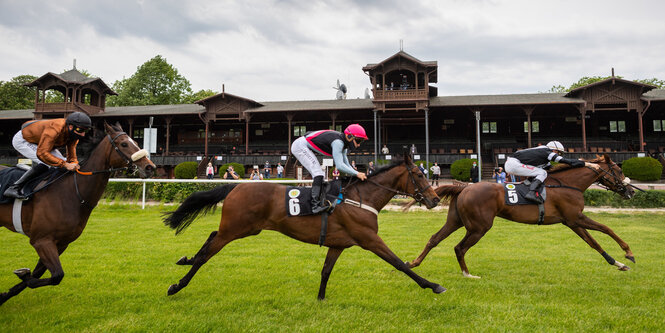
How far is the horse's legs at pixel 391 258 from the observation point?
417cm

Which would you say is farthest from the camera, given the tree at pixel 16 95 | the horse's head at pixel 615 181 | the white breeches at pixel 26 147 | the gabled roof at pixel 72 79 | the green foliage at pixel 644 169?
the tree at pixel 16 95

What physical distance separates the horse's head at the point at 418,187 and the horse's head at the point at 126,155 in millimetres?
3193

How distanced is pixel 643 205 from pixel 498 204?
12813 mm

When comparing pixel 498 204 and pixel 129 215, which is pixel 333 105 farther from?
pixel 498 204

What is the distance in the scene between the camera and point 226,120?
3400cm

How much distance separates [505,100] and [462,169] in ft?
27.3

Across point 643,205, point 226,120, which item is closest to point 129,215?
point 643,205

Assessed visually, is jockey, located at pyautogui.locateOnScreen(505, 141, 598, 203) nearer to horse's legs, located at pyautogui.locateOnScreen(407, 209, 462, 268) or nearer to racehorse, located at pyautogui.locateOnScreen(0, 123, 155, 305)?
horse's legs, located at pyautogui.locateOnScreen(407, 209, 462, 268)

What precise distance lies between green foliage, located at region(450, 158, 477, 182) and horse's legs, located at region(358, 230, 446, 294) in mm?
21246

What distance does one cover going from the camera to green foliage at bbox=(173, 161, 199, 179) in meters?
28.2

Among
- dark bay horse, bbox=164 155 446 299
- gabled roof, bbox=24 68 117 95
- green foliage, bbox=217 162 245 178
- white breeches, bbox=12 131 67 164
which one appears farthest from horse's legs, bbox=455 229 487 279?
gabled roof, bbox=24 68 117 95

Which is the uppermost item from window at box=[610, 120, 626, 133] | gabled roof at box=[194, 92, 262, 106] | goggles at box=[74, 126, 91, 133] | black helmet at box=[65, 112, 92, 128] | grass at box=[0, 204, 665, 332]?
gabled roof at box=[194, 92, 262, 106]

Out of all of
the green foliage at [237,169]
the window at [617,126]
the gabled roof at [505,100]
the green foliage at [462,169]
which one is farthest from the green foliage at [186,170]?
the window at [617,126]

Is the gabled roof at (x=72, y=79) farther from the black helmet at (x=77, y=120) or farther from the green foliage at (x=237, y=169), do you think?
the black helmet at (x=77, y=120)
